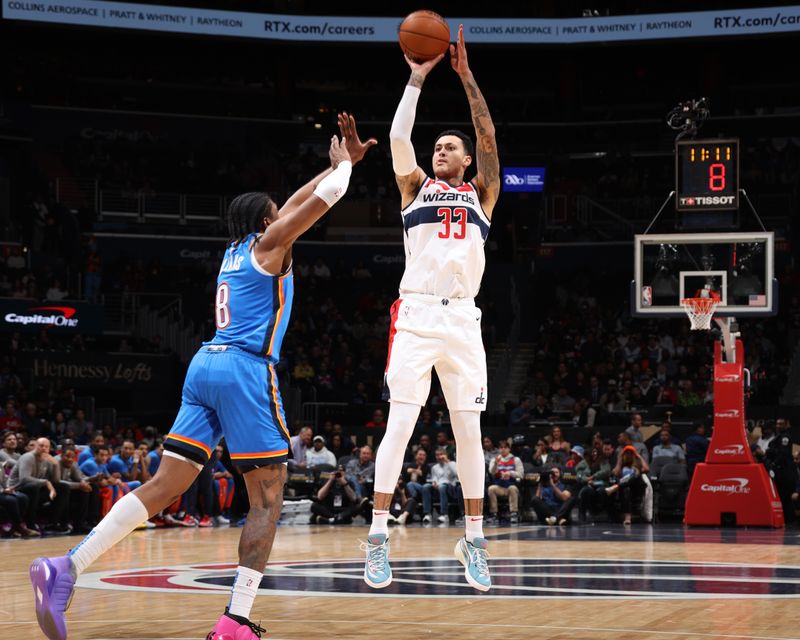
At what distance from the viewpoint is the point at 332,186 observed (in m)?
5.60

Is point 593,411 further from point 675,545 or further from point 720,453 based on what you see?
point 675,545

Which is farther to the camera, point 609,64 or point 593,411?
point 609,64

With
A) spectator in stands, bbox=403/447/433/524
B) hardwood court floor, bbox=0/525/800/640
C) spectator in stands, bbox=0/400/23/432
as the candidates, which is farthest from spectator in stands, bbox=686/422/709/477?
spectator in stands, bbox=0/400/23/432

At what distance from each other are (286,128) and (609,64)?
9.25 m

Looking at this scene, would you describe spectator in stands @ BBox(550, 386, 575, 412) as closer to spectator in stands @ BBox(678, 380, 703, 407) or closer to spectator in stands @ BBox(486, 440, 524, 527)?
spectator in stands @ BBox(678, 380, 703, 407)

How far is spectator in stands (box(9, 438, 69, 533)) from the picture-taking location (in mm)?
15039

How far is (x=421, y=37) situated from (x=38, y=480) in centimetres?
1021

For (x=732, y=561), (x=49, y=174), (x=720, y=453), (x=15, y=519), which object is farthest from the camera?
(x=49, y=174)

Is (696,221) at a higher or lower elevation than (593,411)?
higher

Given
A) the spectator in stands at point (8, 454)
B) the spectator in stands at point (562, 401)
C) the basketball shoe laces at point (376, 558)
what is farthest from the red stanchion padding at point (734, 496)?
the basketball shoe laces at point (376, 558)

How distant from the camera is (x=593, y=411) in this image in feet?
72.7

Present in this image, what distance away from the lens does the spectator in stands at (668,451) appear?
18667mm

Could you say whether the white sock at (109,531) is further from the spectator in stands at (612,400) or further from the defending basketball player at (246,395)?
the spectator in stands at (612,400)

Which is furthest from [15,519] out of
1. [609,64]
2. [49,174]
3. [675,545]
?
[609,64]
